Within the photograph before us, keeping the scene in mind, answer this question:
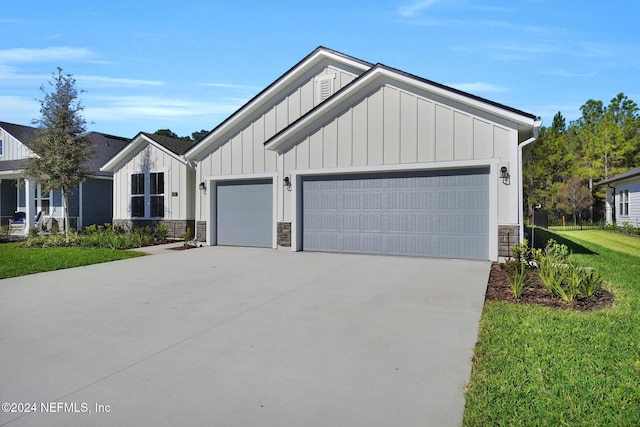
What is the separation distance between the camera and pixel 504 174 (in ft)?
30.5

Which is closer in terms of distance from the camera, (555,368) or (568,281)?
(555,368)

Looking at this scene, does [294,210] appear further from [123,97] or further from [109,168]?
[109,168]

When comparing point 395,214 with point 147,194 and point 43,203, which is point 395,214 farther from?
point 43,203

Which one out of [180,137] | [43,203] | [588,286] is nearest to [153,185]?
[43,203]

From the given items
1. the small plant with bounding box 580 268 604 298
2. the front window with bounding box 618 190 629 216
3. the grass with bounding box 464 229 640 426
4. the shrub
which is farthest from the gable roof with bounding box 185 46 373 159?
the front window with bounding box 618 190 629 216

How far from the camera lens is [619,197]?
891 inches

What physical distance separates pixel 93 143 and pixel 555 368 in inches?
750

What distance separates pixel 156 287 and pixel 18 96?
47.5 feet

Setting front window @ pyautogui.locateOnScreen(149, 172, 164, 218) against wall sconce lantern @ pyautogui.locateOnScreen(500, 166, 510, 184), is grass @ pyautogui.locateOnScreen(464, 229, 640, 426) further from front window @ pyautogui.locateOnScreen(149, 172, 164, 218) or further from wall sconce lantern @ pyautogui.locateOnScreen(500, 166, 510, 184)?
front window @ pyautogui.locateOnScreen(149, 172, 164, 218)

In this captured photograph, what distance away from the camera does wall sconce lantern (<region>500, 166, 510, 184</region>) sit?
30.4 feet

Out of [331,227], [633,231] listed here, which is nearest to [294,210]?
[331,227]

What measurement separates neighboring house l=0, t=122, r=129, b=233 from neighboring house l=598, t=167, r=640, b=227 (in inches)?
1029

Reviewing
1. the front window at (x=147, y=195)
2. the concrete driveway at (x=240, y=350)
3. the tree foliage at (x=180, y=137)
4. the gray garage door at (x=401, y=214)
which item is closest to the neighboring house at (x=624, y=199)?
the gray garage door at (x=401, y=214)

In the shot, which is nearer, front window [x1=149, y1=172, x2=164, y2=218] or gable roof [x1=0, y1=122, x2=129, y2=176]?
front window [x1=149, y1=172, x2=164, y2=218]
